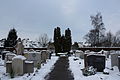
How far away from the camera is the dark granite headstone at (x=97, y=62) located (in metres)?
18.3

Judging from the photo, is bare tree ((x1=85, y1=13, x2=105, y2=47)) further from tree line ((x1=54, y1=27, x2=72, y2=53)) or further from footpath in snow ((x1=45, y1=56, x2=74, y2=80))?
footpath in snow ((x1=45, y1=56, x2=74, y2=80))

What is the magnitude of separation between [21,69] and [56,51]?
4406cm

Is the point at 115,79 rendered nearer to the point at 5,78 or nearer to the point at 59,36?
the point at 5,78

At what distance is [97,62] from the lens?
1844 centimetres

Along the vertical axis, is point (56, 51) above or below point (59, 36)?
below

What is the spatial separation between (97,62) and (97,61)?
2.9 inches

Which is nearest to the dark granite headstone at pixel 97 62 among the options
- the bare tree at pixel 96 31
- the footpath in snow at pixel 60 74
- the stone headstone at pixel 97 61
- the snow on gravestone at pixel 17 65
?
the stone headstone at pixel 97 61

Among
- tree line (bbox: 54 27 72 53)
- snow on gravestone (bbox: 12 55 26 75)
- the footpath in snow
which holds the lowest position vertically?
the footpath in snow

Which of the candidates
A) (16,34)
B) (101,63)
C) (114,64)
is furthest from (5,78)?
(16,34)

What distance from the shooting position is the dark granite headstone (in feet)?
60.0

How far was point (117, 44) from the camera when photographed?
90188mm

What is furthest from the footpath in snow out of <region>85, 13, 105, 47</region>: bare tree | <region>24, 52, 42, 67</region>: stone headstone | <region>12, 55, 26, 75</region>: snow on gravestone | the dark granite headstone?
<region>85, 13, 105, 47</region>: bare tree

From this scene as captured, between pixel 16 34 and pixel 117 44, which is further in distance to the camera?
pixel 117 44

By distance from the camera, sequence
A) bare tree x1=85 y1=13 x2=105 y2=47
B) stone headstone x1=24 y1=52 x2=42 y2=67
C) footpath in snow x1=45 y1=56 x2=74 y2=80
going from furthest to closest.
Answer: bare tree x1=85 y1=13 x2=105 y2=47 → stone headstone x1=24 y1=52 x2=42 y2=67 → footpath in snow x1=45 y1=56 x2=74 y2=80
